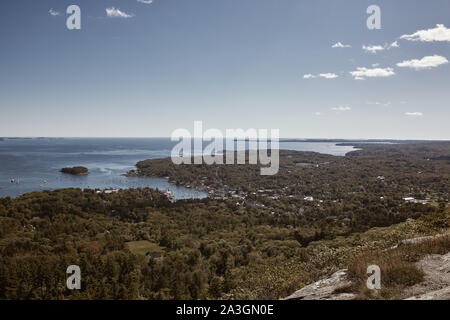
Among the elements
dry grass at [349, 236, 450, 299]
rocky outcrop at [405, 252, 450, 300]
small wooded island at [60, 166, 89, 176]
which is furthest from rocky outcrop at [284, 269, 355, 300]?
small wooded island at [60, 166, 89, 176]

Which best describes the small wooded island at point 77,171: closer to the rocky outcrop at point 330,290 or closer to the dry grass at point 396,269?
the rocky outcrop at point 330,290

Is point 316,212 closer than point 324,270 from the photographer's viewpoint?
No

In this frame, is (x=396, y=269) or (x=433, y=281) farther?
(x=396, y=269)

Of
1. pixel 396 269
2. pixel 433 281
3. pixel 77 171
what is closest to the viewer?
pixel 433 281

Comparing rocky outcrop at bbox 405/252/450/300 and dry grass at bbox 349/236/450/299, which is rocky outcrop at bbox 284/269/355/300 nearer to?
dry grass at bbox 349/236/450/299

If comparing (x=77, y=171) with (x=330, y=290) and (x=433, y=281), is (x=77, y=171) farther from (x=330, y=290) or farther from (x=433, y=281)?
(x=433, y=281)

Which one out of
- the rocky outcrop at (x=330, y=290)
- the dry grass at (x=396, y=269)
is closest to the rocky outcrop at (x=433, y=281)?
the dry grass at (x=396, y=269)

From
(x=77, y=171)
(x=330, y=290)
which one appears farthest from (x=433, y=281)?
(x=77, y=171)

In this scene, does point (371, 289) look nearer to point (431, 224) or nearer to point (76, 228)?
point (431, 224)
